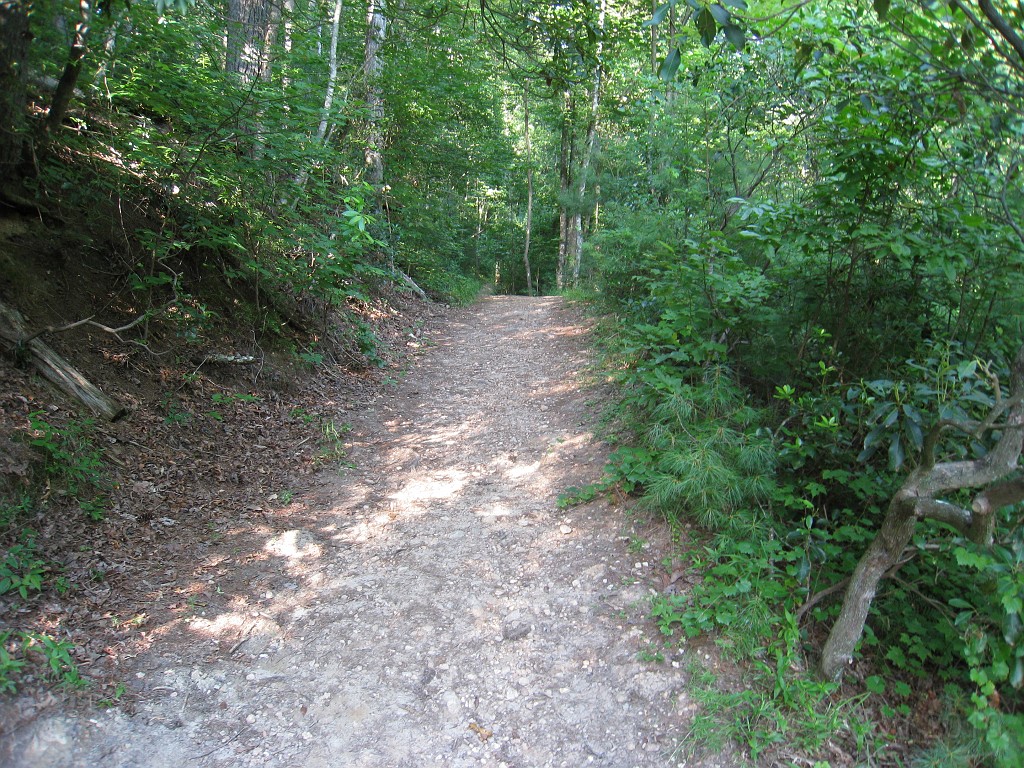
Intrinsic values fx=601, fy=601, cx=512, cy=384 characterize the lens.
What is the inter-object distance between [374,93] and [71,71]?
6111 mm

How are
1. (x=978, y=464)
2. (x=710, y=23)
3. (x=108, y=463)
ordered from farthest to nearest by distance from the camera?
(x=108, y=463) < (x=978, y=464) < (x=710, y=23)

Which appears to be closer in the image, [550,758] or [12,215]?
[550,758]

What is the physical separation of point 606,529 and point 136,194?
5.46 metres

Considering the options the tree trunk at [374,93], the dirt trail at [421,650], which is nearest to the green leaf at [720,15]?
the dirt trail at [421,650]

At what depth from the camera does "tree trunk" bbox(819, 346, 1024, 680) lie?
104 inches

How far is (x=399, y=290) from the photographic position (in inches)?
501

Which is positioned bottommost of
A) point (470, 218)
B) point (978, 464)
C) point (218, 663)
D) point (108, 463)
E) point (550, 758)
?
point (550, 758)

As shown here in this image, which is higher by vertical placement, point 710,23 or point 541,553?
point 710,23

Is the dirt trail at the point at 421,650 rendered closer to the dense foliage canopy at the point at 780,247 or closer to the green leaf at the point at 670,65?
the dense foliage canopy at the point at 780,247

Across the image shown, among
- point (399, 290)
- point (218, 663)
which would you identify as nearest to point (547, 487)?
point (218, 663)

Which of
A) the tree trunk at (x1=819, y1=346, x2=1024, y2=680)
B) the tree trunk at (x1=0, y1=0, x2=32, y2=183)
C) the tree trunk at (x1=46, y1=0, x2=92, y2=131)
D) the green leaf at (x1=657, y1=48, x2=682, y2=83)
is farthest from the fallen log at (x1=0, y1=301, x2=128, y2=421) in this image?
the tree trunk at (x1=819, y1=346, x2=1024, y2=680)

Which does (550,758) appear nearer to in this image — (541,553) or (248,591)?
(541,553)

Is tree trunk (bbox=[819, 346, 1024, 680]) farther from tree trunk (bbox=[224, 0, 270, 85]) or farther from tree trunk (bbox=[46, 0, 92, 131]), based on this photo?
tree trunk (bbox=[224, 0, 270, 85])

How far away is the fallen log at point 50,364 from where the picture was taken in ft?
15.0
